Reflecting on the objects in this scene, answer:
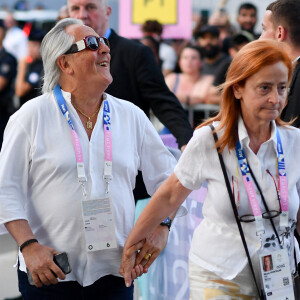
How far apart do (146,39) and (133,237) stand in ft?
24.0

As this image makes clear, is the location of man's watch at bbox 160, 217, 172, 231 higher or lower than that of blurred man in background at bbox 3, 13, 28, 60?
lower

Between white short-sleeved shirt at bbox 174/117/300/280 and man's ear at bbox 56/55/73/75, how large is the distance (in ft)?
2.49

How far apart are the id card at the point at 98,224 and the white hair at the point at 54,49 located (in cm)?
65

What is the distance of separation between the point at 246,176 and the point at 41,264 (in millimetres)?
982

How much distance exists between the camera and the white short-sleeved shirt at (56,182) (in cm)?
326

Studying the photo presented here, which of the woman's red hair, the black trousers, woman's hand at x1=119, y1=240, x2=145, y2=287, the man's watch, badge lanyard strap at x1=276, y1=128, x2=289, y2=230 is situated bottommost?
the black trousers


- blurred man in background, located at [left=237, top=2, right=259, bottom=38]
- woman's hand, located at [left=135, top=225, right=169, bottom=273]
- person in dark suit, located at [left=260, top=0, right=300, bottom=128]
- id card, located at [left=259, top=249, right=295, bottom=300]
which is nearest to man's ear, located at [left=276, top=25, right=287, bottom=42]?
person in dark suit, located at [left=260, top=0, right=300, bottom=128]

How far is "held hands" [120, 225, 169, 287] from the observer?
10.9 ft

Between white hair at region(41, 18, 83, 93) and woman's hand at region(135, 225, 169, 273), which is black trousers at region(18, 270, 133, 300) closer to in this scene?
woman's hand at region(135, 225, 169, 273)

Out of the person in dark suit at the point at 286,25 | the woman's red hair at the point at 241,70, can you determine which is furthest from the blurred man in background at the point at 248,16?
the woman's red hair at the point at 241,70

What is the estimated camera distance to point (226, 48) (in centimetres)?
1065

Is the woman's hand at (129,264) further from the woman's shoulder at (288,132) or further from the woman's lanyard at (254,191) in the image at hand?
the woman's shoulder at (288,132)

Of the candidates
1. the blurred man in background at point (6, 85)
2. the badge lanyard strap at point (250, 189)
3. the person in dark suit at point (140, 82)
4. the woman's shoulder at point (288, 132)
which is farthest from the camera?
the blurred man in background at point (6, 85)

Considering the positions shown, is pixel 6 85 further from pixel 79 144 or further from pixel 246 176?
pixel 246 176
